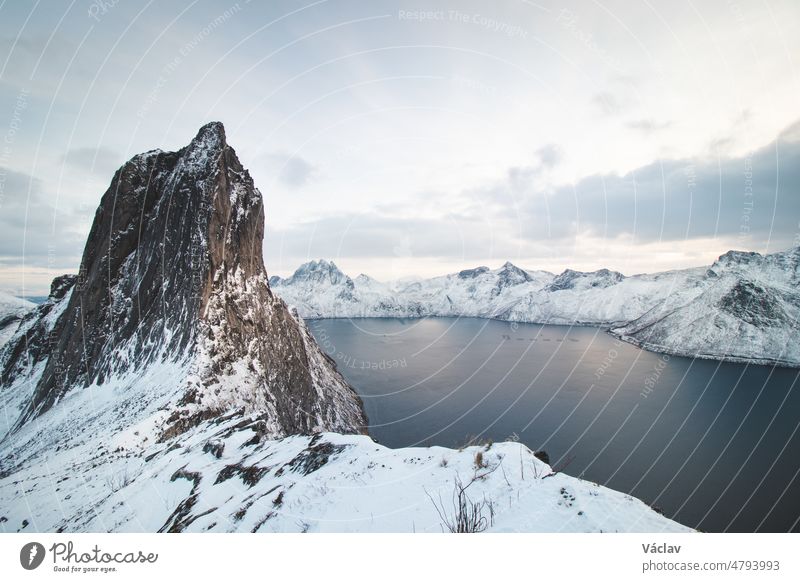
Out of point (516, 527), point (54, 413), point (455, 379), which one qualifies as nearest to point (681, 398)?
point (455, 379)

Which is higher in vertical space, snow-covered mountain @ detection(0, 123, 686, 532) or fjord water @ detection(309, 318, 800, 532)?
snow-covered mountain @ detection(0, 123, 686, 532)

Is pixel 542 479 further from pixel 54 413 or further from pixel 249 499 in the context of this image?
pixel 54 413

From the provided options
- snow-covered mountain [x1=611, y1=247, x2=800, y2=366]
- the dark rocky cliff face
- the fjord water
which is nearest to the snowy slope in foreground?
the fjord water

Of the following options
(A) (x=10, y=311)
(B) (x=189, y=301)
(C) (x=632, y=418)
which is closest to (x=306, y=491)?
(B) (x=189, y=301)

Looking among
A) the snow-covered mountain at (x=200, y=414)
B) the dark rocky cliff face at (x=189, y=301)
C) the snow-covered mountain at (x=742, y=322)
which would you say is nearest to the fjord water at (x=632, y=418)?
the snow-covered mountain at (x=200, y=414)

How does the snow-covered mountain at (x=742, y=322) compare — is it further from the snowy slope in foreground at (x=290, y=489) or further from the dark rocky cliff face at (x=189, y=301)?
the snowy slope in foreground at (x=290, y=489)
